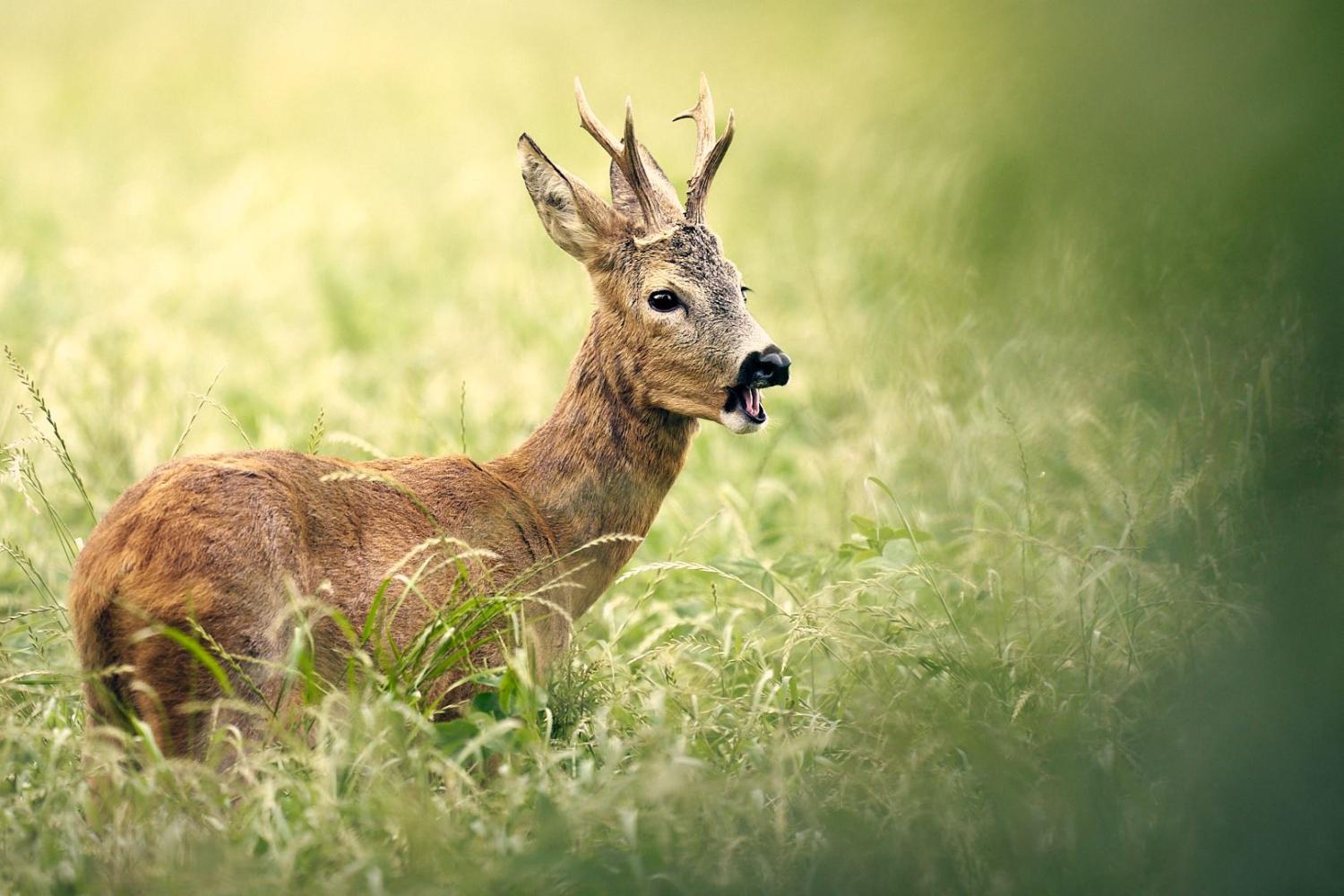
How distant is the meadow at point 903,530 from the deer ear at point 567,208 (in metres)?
0.59

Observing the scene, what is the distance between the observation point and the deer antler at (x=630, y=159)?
386 cm

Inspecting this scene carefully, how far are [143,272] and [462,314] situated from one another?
1883 millimetres

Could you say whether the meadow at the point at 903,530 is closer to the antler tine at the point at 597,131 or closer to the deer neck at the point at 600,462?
the deer neck at the point at 600,462

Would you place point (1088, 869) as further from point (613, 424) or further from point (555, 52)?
point (555, 52)

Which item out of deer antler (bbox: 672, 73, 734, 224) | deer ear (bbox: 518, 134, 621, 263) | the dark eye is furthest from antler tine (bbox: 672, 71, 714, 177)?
the dark eye

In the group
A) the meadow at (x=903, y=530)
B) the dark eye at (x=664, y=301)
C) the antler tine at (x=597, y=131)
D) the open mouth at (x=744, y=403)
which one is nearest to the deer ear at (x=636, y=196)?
the antler tine at (x=597, y=131)

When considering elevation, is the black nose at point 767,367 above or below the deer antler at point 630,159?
below

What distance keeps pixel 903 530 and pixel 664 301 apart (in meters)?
1.18

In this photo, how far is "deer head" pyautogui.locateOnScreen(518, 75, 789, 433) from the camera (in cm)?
383

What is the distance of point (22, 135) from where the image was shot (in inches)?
404

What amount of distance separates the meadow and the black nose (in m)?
0.36

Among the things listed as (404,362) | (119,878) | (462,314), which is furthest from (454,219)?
(119,878)

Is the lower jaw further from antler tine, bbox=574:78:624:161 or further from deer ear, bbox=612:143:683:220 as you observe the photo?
antler tine, bbox=574:78:624:161

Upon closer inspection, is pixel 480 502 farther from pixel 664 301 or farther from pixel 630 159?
pixel 630 159
